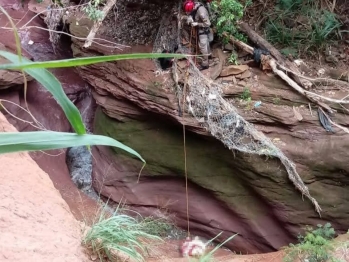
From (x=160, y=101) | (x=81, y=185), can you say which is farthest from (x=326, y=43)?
(x=81, y=185)

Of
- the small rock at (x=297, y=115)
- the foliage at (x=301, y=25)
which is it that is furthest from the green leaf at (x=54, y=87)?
the foliage at (x=301, y=25)

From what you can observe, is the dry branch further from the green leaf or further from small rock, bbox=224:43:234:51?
the green leaf

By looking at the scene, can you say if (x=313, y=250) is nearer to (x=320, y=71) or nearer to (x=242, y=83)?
(x=242, y=83)

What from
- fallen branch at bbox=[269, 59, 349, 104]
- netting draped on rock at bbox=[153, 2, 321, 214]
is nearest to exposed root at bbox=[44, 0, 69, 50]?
netting draped on rock at bbox=[153, 2, 321, 214]

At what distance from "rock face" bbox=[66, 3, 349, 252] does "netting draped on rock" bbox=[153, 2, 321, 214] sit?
0.08m

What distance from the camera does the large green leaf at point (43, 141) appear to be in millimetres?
662

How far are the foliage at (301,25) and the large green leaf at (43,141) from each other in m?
4.06

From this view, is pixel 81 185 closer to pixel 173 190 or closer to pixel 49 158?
pixel 49 158

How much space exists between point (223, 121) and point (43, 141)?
3.40 metres

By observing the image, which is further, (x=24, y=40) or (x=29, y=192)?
(x=24, y=40)

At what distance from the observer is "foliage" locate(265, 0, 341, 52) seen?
4.30 meters

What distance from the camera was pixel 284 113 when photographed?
3.96 meters

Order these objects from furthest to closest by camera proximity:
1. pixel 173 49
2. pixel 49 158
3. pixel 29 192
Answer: pixel 49 158
pixel 173 49
pixel 29 192

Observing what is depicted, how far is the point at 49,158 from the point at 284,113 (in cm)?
285
